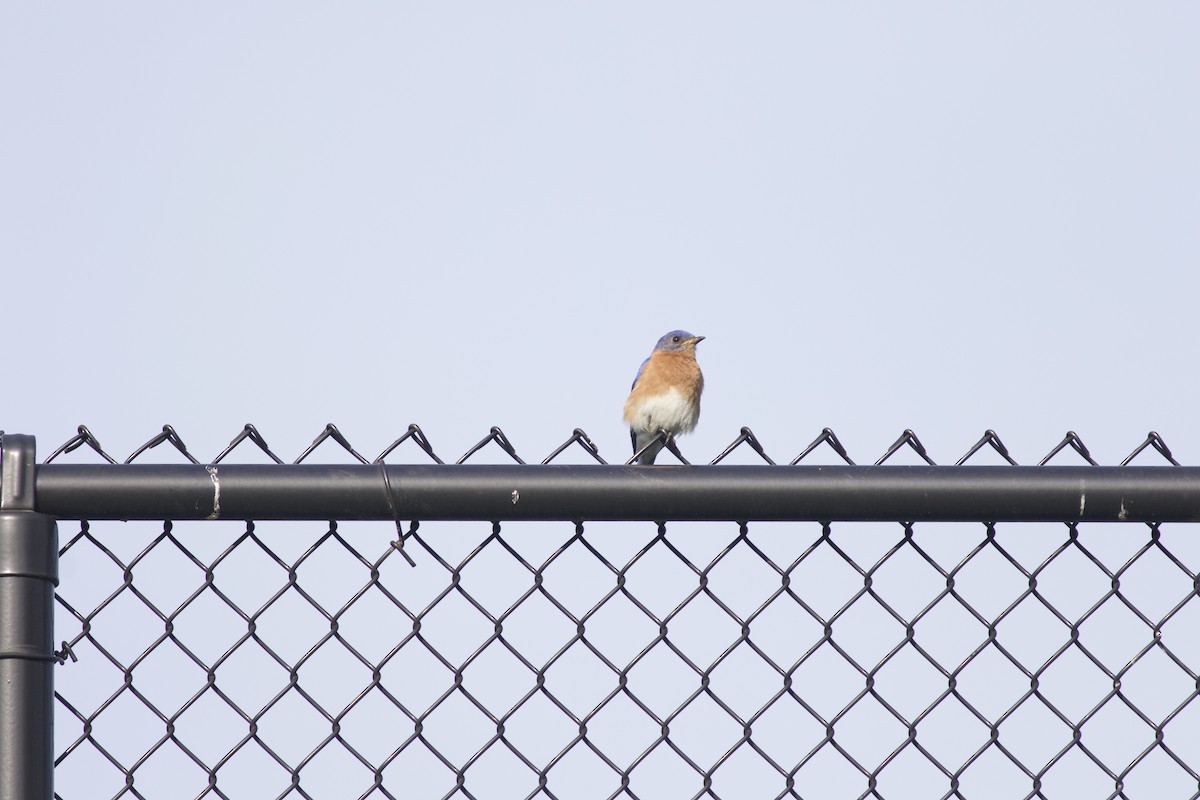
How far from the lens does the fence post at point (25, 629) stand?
5.74 feet

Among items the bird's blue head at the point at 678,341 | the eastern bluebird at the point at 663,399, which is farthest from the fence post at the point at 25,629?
the bird's blue head at the point at 678,341

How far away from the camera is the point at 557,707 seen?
199 cm

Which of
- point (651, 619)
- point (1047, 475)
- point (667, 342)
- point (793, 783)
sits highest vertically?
point (667, 342)

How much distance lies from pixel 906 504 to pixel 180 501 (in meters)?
1.07

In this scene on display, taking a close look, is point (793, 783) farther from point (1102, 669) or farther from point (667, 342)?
point (667, 342)

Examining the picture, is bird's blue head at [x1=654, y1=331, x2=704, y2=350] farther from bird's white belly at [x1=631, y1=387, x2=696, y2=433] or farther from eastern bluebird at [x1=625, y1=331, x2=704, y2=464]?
bird's white belly at [x1=631, y1=387, x2=696, y2=433]

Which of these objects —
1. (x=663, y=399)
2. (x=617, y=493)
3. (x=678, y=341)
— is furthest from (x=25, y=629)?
(x=678, y=341)

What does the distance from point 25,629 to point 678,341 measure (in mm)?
5028

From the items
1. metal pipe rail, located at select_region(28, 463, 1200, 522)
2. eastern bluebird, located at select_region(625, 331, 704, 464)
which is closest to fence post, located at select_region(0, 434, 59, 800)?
metal pipe rail, located at select_region(28, 463, 1200, 522)

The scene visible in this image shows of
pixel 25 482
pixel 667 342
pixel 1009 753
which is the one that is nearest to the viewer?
pixel 25 482

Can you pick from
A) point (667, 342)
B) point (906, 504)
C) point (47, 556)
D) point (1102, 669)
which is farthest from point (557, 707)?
point (667, 342)

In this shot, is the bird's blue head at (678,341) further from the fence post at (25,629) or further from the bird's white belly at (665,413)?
the fence post at (25,629)

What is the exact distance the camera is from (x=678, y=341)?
21.7ft

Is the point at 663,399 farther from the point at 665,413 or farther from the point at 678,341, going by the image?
the point at 678,341
